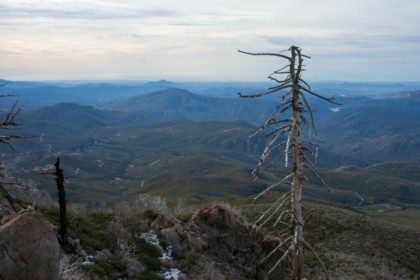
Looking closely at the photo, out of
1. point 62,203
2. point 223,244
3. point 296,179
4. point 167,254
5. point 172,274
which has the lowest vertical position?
point 223,244

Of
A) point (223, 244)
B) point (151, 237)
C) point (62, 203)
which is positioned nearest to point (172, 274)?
point (151, 237)

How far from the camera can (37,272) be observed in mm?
8961

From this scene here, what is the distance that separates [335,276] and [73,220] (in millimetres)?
19831

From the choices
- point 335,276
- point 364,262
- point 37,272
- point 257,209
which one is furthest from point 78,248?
point 257,209

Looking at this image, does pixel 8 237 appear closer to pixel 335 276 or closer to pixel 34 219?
pixel 34 219

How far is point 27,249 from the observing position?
29.2 ft

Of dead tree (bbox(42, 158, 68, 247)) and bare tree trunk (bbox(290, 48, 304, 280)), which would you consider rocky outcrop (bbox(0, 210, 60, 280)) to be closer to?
bare tree trunk (bbox(290, 48, 304, 280))

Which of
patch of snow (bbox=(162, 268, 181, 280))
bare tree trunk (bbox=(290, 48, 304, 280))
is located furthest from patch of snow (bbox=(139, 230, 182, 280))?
bare tree trunk (bbox=(290, 48, 304, 280))

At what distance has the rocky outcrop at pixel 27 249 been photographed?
8.70 metres

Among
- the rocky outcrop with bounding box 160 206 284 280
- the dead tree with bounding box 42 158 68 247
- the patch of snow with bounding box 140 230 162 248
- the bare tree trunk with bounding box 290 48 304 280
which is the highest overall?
the bare tree trunk with bounding box 290 48 304 280

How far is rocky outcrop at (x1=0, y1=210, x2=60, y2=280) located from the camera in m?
8.70

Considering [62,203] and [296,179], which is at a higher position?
[296,179]

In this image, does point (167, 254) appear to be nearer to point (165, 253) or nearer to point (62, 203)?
point (165, 253)

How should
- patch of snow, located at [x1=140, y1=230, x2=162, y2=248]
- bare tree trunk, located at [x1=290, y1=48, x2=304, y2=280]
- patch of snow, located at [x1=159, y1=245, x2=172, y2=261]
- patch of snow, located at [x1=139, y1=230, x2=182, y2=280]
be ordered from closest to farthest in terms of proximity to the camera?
bare tree trunk, located at [x1=290, y1=48, x2=304, y2=280] → patch of snow, located at [x1=139, y1=230, x2=182, y2=280] → patch of snow, located at [x1=159, y1=245, x2=172, y2=261] → patch of snow, located at [x1=140, y1=230, x2=162, y2=248]
